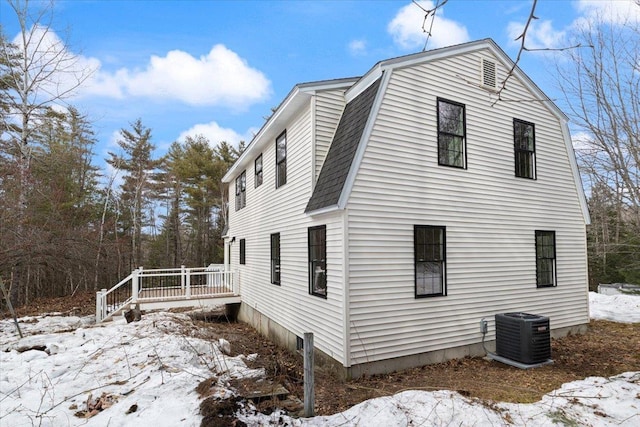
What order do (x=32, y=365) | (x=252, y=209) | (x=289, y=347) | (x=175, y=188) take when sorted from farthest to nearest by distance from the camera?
1. (x=175, y=188)
2. (x=252, y=209)
3. (x=289, y=347)
4. (x=32, y=365)

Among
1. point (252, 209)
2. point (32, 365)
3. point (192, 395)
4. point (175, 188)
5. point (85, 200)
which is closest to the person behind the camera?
point (192, 395)

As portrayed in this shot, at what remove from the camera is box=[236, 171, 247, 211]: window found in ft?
44.1

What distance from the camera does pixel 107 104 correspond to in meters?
17.5

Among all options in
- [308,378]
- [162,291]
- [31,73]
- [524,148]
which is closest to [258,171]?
[162,291]

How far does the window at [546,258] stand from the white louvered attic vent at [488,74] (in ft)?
12.0

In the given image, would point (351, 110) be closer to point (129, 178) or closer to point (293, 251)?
point (293, 251)

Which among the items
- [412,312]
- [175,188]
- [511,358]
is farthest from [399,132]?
[175,188]

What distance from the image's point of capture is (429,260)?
269 inches

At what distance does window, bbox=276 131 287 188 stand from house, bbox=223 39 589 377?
0.05 metres

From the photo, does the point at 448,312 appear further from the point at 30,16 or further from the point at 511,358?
the point at 30,16

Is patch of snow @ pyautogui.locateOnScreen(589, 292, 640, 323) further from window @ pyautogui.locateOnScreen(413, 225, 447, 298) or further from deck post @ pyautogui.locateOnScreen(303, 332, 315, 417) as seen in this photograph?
deck post @ pyautogui.locateOnScreen(303, 332, 315, 417)

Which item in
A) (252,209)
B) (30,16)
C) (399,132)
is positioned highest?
(30,16)

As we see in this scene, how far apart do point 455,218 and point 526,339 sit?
2.57 meters

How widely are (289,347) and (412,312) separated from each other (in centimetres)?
342
